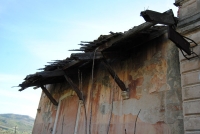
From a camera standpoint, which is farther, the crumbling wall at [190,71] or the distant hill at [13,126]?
the distant hill at [13,126]

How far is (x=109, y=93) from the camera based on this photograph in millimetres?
5586

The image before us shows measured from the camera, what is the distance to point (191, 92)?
136 inches

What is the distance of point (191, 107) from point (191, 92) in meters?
0.25

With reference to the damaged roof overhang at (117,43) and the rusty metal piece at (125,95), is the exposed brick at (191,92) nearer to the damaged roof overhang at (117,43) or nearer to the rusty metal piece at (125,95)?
the damaged roof overhang at (117,43)

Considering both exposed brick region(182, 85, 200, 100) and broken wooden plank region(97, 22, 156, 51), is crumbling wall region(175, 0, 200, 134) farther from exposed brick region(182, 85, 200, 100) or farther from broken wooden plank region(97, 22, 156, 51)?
broken wooden plank region(97, 22, 156, 51)

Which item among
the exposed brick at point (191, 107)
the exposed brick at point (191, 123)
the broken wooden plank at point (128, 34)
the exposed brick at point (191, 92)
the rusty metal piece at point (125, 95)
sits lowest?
the exposed brick at point (191, 123)

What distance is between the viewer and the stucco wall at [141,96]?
394 centimetres

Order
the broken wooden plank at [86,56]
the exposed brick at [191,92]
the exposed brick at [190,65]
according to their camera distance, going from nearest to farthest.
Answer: the exposed brick at [191,92] < the exposed brick at [190,65] < the broken wooden plank at [86,56]

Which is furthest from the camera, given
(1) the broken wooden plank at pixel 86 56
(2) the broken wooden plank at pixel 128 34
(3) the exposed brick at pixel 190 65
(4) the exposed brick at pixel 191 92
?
(1) the broken wooden plank at pixel 86 56

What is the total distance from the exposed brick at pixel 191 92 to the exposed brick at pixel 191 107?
8 cm

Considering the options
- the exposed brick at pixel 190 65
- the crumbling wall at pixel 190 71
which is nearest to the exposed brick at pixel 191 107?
the crumbling wall at pixel 190 71

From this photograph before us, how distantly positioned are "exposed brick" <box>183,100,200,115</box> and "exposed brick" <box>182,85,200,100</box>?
0.08m

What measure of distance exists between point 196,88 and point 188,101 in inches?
10.1

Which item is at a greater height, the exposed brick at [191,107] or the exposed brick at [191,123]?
the exposed brick at [191,107]
